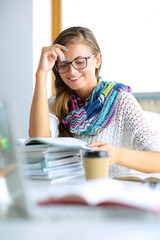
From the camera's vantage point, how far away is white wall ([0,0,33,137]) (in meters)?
3.39

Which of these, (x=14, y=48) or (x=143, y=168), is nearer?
(x=143, y=168)

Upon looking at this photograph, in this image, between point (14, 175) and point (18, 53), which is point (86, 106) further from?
point (18, 53)

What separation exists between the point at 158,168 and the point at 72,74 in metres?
0.63

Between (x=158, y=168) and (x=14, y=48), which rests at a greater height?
(x=14, y=48)

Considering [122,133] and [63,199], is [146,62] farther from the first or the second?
[63,199]

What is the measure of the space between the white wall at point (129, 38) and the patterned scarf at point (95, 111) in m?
1.31

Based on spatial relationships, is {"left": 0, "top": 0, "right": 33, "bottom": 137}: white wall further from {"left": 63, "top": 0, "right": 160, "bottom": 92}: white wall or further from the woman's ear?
the woman's ear

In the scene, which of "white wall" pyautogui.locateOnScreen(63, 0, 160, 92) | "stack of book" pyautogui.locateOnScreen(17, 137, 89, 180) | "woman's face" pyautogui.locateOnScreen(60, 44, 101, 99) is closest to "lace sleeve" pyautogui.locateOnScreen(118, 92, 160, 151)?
"woman's face" pyautogui.locateOnScreen(60, 44, 101, 99)

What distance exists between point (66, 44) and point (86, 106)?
35cm

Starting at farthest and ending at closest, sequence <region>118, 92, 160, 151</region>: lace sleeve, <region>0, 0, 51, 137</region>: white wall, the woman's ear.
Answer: <region>0, 0, 51, 137</region>: white wall → the woman's ear → <region>118, 92, 160, 151</region>: lace sleeve

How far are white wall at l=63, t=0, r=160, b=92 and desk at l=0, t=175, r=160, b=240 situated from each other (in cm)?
252

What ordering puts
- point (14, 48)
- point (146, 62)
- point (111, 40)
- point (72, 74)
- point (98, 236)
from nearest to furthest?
point (98, 236), point (72, 74), point (146, 62), point (111, 40), point (14, 48)

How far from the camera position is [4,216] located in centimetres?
44

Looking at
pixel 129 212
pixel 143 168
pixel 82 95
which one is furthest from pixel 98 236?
pixel 82 95
